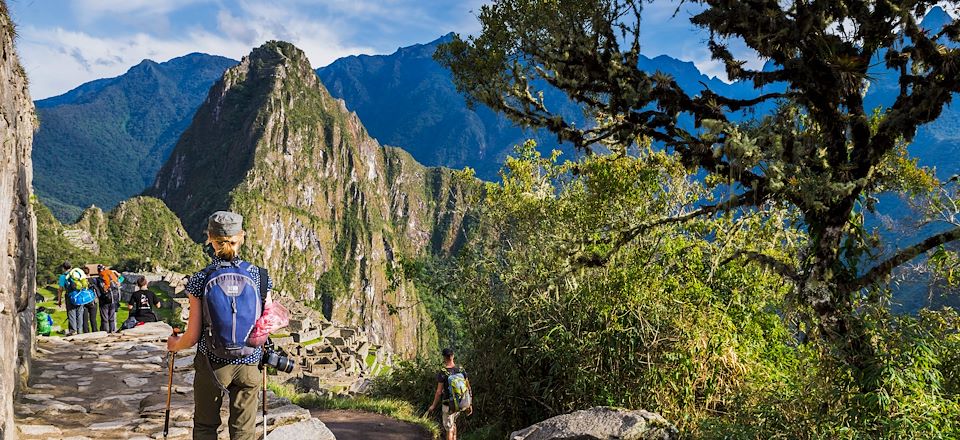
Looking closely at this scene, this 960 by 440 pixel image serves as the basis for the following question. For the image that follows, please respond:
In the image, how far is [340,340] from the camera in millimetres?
48125

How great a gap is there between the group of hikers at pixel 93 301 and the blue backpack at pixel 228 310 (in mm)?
9793

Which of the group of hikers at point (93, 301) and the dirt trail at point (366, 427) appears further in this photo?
the group of hikers at point (93, 301)

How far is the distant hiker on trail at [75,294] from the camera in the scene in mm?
11789

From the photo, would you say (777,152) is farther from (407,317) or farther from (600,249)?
(407,317)

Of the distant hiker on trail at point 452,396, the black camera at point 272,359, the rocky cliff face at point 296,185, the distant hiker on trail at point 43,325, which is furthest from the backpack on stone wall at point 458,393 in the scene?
the rocky cliff face at point 296,185

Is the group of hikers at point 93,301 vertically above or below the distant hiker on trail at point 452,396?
above

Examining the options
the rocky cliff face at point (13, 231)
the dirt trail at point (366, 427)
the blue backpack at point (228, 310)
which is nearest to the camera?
the blue backpack at point (228, 310)

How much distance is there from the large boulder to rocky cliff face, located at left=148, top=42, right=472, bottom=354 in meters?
134

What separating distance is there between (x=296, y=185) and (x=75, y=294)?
151 metres

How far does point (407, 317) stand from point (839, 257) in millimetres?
161764

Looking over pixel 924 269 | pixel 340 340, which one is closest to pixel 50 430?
pixel 924 269

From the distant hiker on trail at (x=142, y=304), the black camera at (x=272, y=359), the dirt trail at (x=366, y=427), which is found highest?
the distant hiker on trail at (x=142, y=304)

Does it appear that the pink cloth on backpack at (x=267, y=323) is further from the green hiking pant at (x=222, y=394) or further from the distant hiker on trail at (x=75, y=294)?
the distant hiker on trail at (x=75, y=294)

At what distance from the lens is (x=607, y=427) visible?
6598mm
